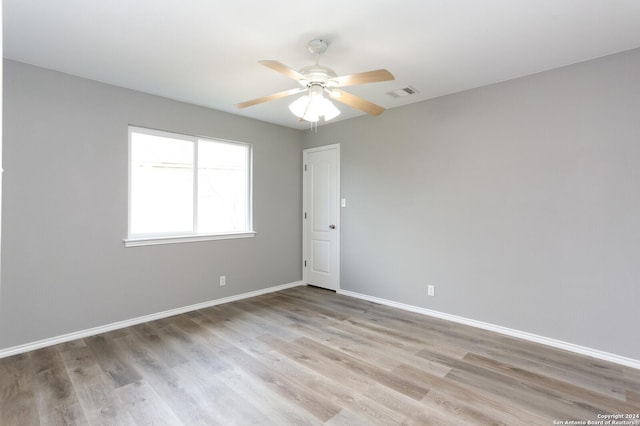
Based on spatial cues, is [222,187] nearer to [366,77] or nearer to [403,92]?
[403,92]

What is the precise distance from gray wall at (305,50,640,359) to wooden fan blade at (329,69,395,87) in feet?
5.87

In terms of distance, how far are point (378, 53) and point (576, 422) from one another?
2947 millimetres

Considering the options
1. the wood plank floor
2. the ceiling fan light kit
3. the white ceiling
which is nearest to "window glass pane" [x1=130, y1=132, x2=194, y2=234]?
the white ceiling

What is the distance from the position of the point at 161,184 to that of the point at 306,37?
2402mm

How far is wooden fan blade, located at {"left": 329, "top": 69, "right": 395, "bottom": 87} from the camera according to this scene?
224 centimetres

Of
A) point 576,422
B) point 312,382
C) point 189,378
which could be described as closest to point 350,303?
point 312,382

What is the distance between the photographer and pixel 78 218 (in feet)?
10.8

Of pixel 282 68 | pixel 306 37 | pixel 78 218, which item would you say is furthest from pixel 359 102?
pixel 78 218

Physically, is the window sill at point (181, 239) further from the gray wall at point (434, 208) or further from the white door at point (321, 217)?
the white door at point (321, 217)

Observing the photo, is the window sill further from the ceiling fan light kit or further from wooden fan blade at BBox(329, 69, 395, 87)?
wooden fan blade at BBox(329, 69, 395, 87)

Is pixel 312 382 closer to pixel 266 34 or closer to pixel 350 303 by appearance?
pixel 350 303

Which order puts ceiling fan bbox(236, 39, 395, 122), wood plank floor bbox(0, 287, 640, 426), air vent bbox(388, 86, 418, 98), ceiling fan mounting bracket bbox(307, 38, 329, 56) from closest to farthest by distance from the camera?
wood plank floor bbox(0, 287, 640, 426) < ceiling fan bbox(236, 39, 395, 122) < ceiling fan mounting bracket bbox(307, 38, 329, 56) < air vent bbox(388, 86, 418, 98)

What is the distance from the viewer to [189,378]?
8.45ft

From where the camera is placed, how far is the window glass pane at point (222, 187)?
432 cm
